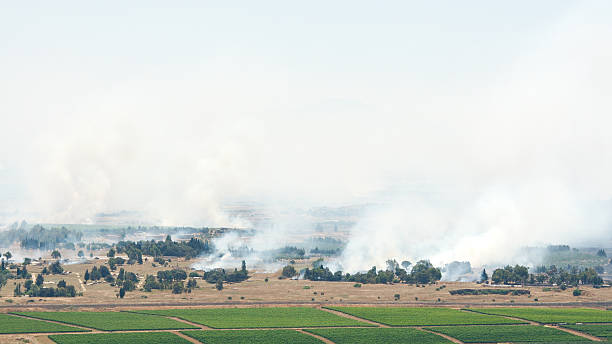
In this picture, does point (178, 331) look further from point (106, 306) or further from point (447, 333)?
point (447, 333)

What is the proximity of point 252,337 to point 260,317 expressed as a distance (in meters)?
20.5

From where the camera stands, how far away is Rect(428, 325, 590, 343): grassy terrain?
13238cm

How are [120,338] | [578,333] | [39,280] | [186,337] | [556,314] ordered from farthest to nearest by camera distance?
1. [39,280]
2. [556,314]
3. [578,333]
4. [186,337]
5. [120,338]

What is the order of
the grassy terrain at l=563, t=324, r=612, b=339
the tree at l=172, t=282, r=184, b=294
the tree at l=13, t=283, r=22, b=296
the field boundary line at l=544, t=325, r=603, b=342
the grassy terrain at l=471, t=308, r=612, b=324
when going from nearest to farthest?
the field boundary line at l=544, t=325, r=603, b=342 → the grassy terrain at l=563, t=324, r=612, b=339 → the grassy terrain at l=471, t=308, r=612, b=324 → the tree at l=13, t=283, r=22, b=296 → the tree at l=172, t=282, r=184, b=294

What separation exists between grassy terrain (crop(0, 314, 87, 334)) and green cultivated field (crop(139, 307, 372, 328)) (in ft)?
70.8

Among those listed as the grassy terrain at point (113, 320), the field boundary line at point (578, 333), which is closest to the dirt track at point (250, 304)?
the grassy terrain at point (113, 320)

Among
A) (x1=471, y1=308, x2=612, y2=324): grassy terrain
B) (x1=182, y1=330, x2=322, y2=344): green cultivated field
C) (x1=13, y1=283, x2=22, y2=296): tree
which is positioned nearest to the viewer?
(x1=182, y1=330, x2=322, y2=344): green cultivated field

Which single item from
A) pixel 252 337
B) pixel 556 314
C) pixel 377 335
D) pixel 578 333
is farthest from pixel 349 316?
pixel 578 333

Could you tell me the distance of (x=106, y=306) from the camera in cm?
16025

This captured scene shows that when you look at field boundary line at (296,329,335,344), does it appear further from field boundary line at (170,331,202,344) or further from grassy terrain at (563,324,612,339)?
grassy terrain at (563,324,612,339)

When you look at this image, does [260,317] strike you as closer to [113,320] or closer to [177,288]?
[113,320]

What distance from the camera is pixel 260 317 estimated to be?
14962cm

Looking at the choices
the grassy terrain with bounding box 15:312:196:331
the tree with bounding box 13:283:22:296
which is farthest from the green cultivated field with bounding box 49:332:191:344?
the tree with bounding box 13:283:22:296

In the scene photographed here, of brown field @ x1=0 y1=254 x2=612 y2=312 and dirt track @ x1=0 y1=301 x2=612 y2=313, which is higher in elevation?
brown field @ x1=0 y1=254 x2=612 y2=312
